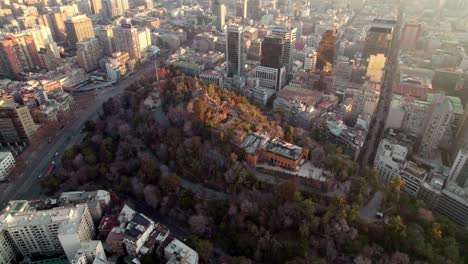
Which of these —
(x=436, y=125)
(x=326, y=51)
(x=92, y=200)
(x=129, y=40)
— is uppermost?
(x=326, y=51)

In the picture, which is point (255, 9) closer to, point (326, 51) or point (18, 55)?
point (326, 51)

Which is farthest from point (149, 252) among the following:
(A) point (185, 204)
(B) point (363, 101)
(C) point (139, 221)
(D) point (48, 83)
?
(D) point (48, 83)

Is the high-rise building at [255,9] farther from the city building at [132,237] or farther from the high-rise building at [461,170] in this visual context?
the city building at [132,237]

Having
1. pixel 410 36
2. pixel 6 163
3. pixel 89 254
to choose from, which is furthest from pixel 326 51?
pixel 6 163

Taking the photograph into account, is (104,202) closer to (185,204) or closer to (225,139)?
(185,204)

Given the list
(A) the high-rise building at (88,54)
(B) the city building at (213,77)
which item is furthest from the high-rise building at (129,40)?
(B) the city building at (213,77)

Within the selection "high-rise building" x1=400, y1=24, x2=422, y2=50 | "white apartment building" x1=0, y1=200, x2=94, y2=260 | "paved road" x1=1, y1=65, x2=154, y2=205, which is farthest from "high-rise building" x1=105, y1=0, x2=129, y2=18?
"white apartment building" x1=0, y1=200, x2=94, y2=260
